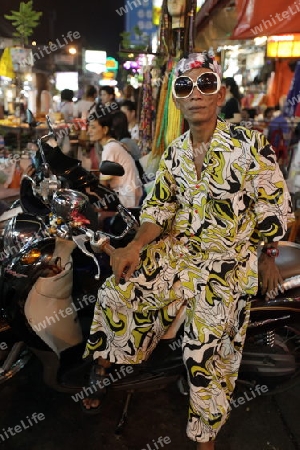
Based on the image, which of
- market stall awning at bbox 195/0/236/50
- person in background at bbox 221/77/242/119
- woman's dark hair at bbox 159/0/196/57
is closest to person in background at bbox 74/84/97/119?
person in background at bbox 221/77/242/119

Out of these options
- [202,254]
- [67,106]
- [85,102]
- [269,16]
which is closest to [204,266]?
[202,254]

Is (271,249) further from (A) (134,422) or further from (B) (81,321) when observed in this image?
(A) (134,422)

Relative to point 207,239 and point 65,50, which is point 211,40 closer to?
point 207,239

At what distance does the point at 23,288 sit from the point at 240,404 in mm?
1711

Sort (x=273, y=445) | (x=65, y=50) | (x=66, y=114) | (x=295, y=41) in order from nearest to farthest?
(x=273, y=445) → (x=295, y=41) → (x=66, y=114) → (x=65, y=50)

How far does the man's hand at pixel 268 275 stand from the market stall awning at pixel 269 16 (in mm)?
2521

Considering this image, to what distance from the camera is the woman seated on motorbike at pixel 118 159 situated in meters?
4.13

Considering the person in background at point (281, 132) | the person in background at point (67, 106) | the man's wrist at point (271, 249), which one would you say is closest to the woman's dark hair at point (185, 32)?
the man's wrist at point (271, 249)

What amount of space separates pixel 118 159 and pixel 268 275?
2.24 meters

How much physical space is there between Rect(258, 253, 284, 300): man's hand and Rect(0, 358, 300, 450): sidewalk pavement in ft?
3.23

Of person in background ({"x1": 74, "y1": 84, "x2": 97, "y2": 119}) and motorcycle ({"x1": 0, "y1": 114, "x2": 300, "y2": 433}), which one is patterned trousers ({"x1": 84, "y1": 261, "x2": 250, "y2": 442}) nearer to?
motorcycle ({"x1": 0, "y1": 114, "x2": 300, "y2": 433})

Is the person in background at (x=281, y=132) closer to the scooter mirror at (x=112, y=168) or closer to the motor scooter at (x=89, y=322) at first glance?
the motor scooter at (x=89, y=322)

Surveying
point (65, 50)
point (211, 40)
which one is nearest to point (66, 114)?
point (211, 40)

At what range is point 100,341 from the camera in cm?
237
